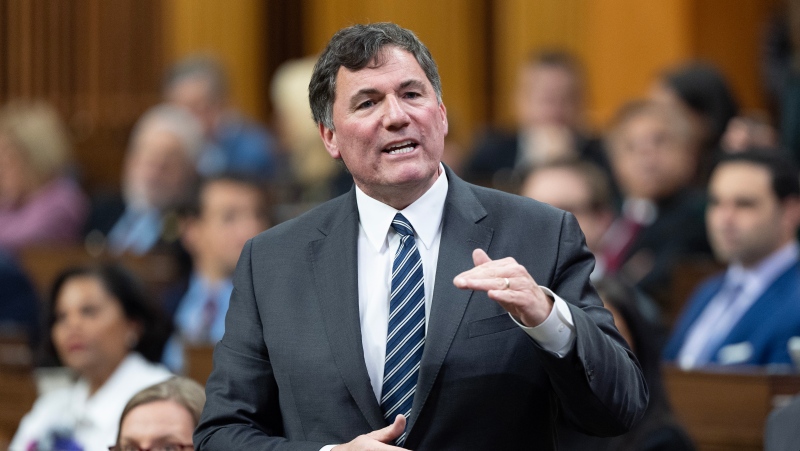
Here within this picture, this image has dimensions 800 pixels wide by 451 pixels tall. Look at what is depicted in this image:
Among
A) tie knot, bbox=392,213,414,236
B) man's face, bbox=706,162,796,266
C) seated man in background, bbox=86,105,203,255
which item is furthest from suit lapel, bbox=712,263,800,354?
seated man in background, bbox=86,105,203,255

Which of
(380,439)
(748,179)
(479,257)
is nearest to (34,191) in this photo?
(748,179)

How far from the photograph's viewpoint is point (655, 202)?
5801 mm

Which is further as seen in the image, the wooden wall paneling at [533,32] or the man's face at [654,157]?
the wooden wall paneling at [533,32]

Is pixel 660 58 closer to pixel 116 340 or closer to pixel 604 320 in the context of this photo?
pixel 116 340

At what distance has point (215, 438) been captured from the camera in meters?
2.35

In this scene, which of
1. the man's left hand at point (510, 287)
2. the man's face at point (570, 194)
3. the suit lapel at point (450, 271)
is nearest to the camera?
the man's left hand at point (510, 287)

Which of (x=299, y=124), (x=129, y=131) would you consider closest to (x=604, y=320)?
(x=299, y=124)

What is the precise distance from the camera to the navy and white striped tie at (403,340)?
2.28 meters

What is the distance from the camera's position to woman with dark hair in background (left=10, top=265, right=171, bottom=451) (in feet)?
13.6

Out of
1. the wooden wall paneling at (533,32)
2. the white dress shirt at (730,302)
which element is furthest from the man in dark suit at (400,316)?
the wooden wall paneling at (533,32)

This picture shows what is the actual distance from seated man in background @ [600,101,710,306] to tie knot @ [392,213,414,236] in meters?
3.20

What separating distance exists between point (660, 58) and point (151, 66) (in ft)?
12.6

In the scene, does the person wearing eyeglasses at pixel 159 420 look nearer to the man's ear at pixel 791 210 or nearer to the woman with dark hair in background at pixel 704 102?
the man's ear at pixel 791 210

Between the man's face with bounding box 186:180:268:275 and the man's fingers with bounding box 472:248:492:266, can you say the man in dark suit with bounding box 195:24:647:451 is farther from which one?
the man's face with bounding box 186:180:268:275
